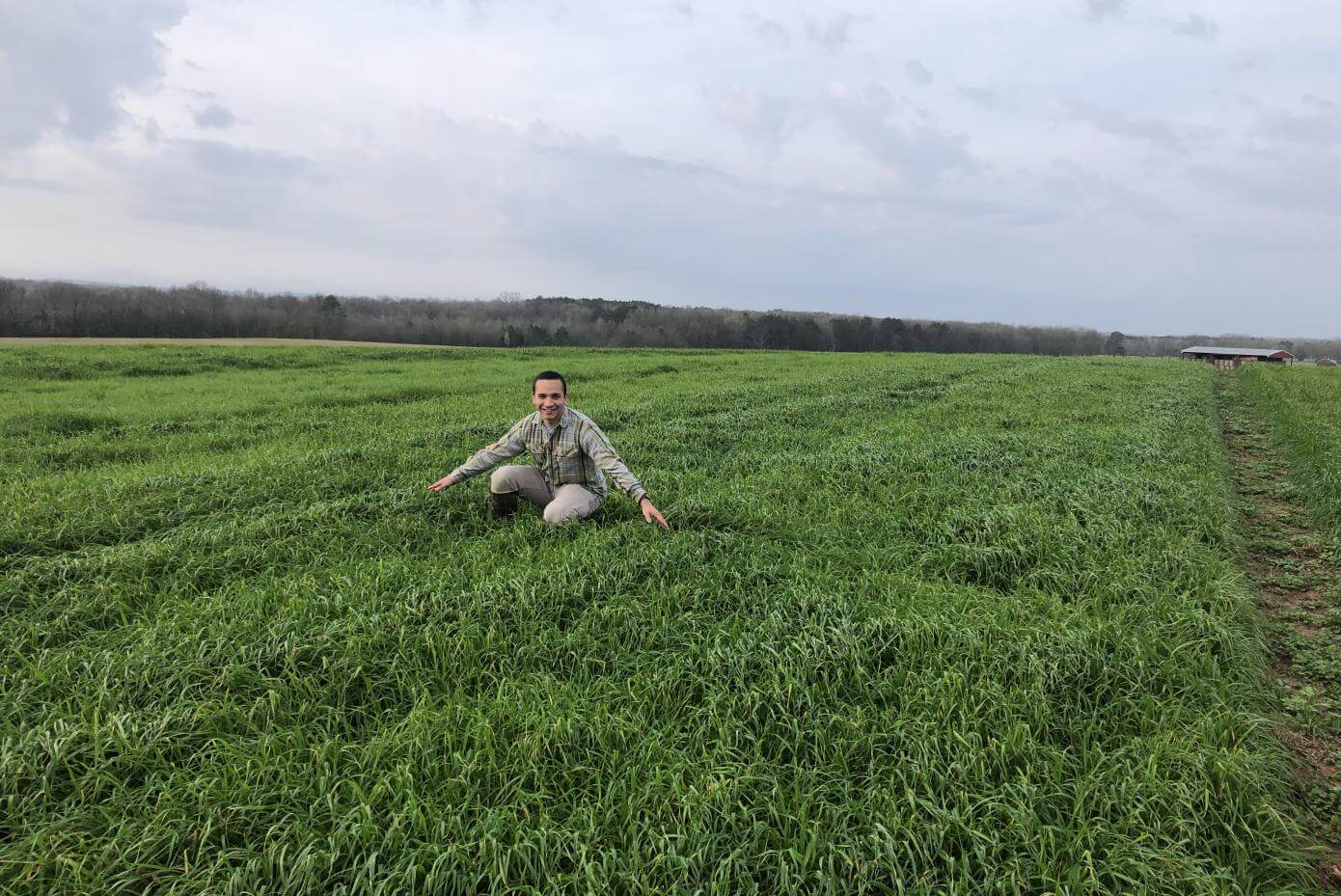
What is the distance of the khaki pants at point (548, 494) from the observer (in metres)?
6.12

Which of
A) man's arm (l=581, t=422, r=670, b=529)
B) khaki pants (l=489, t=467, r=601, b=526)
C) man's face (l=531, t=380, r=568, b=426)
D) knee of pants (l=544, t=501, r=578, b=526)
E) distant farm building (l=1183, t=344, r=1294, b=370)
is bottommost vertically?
knee of pants (l=544, t=501, r=578, b=526)

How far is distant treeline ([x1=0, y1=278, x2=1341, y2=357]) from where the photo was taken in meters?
55.3

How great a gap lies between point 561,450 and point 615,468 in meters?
0.66

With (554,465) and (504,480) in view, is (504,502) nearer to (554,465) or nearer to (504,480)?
(504,480)

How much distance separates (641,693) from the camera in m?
3.65

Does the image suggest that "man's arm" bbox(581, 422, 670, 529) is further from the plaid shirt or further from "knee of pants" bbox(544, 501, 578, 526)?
"knee of pants" bbox(544, 501, 578, 526)

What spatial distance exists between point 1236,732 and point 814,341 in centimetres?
8779

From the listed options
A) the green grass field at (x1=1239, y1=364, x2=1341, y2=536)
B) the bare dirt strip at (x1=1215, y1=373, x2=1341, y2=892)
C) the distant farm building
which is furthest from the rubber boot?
the distant farm building

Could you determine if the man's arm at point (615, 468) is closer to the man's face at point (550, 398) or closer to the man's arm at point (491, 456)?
the man's face at point (550, 398)

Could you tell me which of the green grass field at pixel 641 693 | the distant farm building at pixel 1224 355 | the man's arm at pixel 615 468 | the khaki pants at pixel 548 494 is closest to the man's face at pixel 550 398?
the man's arm at pixel 615 468

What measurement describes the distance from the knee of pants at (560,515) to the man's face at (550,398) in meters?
0.86

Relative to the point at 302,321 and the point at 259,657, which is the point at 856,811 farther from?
the point at 302,321

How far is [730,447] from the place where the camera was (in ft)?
34.9

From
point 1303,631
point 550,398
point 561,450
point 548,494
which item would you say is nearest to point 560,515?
point 548,494
